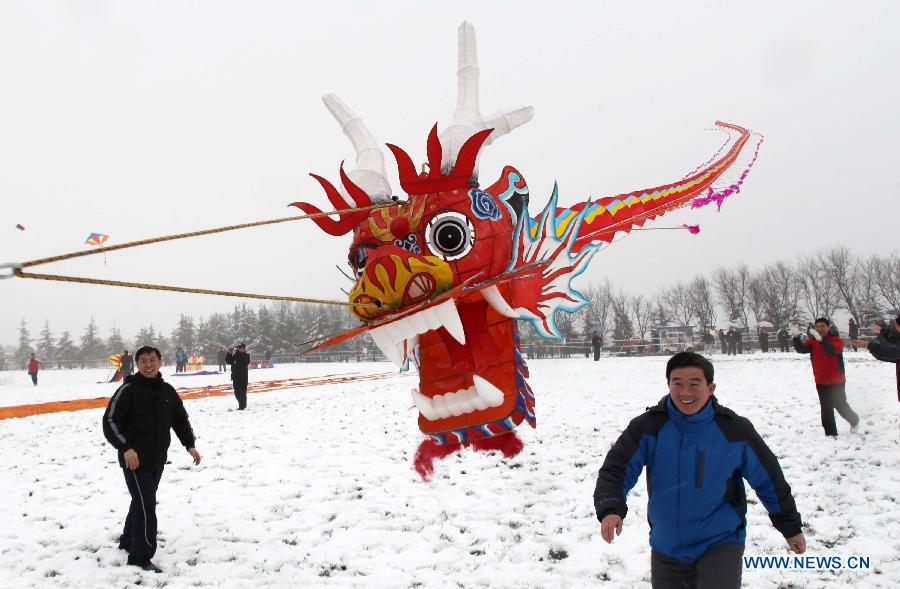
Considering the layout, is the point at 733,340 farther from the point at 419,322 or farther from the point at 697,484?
the point at 419,322

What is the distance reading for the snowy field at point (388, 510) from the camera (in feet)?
11.7

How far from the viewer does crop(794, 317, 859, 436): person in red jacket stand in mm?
6418

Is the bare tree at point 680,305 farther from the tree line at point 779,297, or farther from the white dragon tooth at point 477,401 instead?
the white dragon tooth at point 477,401

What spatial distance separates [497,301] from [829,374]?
5780 mm


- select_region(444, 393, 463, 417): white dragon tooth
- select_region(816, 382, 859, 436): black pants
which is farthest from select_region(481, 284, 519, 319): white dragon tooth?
select_region(816, 382, 859, 436): black pants

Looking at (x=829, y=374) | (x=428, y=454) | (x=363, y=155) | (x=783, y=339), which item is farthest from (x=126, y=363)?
(x=783, y=339)

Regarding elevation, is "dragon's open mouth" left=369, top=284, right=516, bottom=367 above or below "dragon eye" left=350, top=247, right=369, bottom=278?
below

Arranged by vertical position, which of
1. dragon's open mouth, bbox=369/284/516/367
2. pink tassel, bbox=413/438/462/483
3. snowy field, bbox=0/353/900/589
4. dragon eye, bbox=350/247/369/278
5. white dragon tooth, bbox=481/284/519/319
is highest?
dragon eye, bbox=350/247/369/278

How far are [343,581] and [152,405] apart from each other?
182cm

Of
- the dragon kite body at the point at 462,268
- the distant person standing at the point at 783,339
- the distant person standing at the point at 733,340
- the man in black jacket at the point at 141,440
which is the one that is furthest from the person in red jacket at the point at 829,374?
the distant person standing at the point at 783,339

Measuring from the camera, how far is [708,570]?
2127 mm

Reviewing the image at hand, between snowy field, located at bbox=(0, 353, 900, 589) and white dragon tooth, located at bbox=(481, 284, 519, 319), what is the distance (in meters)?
1.81

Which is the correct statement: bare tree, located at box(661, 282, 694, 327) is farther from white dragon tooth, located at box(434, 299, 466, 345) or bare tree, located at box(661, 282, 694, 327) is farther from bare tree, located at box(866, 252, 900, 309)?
white dragon tooth, located at box(434, 299, 466, 345)

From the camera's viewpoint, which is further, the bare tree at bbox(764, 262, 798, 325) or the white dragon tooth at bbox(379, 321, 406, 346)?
the bare tree at bbox(764, 262, 798, 325)
